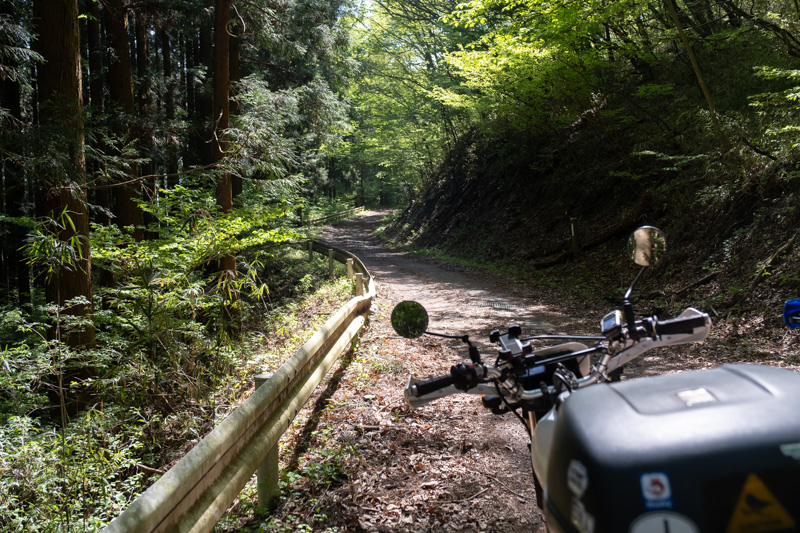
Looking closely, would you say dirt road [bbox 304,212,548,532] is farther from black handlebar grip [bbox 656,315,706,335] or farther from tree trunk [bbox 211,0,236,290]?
tree trunk [bbox 211,0,236,290]

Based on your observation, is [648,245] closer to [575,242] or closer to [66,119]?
[66,119]

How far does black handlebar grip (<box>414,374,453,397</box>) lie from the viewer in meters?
2.11

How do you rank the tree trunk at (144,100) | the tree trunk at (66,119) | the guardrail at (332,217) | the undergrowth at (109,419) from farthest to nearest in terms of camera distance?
the guardrail at (332,217) < the tree trunk at (144,100) < the tree trunk at (66,119) < the undergrowth at (109,419)

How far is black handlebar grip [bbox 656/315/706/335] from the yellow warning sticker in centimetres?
80

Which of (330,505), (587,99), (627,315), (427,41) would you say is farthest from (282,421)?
(427,41)

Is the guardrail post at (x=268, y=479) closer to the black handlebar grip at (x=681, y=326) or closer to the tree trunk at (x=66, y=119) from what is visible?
the black handlebar grip at (x=681, y=326)

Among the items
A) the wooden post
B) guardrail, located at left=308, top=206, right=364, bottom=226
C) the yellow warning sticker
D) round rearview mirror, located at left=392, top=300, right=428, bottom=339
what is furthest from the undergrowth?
guardrail, located at left=308, top=206, right=364, bottom=226

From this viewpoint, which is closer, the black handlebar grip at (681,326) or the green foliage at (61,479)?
the black handlebar grip at (681,326)

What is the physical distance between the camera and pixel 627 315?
201cm

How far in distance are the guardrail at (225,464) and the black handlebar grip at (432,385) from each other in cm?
140

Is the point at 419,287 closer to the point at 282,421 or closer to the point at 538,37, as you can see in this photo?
the point at 538,37

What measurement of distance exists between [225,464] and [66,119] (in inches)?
224

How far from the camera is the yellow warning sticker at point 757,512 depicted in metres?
1.20

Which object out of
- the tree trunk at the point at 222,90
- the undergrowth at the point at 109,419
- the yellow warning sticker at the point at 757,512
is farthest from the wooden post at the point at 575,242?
the yellow warning sticker at the point at 757,512
